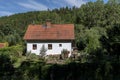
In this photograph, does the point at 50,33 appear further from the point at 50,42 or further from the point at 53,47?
the point at 53,47

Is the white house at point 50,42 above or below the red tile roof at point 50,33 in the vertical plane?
below

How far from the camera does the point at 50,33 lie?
4228cm

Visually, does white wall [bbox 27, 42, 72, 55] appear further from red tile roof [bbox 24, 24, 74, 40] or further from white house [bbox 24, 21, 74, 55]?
red tile roof [bbox 24, 24, 74, 40]

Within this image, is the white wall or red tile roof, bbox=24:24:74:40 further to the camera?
red tile roof, bbox=24:24:74:40

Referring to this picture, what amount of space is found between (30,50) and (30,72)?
24320 millimetres

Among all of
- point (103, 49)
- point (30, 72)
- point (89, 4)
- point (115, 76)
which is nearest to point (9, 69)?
point (30, 72)

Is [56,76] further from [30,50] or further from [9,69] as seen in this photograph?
[30,50]

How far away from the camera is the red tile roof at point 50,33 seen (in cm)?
4122

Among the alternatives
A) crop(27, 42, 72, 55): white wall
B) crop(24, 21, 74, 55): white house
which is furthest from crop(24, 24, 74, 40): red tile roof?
crop(27, 42, 72, 55): white wall

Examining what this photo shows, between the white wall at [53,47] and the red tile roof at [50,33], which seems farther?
the red tile roof at [50,33]

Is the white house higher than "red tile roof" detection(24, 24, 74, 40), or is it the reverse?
"red tile roof" detection(24, 24, 74, 40)

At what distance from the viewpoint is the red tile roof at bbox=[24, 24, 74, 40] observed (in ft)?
135

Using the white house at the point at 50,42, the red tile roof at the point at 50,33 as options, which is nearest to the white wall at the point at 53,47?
the white house at the point at 50,42

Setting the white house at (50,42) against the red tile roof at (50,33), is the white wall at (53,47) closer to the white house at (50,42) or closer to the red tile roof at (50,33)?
the white house at (50,42)
